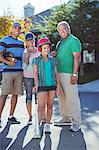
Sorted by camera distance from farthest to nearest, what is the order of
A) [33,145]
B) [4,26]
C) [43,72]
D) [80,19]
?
[4,26]
[80,19]
[43,72]
[33,145]

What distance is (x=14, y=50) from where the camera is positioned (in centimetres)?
639

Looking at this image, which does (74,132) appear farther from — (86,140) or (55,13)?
(55,13)

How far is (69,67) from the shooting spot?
236 inches

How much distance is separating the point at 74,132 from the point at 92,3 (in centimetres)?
1408

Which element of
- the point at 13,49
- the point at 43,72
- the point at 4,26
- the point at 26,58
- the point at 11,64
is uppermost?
the point at 4,26

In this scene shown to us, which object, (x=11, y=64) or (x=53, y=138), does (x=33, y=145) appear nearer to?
(x=53, y=138)

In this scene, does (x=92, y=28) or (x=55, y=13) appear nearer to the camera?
(x=92, y=28)

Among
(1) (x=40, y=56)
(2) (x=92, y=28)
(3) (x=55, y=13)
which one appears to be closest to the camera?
(1) (x=40, y=56)

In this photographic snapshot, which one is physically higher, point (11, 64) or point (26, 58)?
point (26, 58)

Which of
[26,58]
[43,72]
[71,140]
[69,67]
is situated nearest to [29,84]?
[26,58]

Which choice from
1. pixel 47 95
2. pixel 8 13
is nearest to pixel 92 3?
pixel 8 13

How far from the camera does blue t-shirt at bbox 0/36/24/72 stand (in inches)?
Result: 251

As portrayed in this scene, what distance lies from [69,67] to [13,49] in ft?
3.82

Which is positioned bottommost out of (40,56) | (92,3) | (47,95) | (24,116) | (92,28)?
(24,116)
